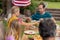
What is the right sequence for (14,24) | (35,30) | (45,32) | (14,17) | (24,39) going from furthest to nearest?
(35,30)
(14,17)
(24,39)
(14,24)
(45,32)

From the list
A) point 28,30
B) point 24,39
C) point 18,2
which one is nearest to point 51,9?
point 18,2

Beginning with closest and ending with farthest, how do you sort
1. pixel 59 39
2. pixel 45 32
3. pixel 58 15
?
pixel 45 32 < pixel 59 39 < pixel 58 15

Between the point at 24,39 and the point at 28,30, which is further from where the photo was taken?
the point at 28,30

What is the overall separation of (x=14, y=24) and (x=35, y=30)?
3.97ft

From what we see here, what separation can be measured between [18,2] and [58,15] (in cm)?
420

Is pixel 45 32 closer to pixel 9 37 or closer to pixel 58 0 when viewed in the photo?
pixel 9 37

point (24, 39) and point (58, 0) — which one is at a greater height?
point (24, 39)

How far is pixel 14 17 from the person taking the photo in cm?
457

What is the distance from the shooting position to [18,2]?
8711 mm

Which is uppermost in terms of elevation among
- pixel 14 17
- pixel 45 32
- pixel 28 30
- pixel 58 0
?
Result: pixel 45 32

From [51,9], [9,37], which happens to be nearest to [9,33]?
[9,37]

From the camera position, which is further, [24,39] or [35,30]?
[35,30]

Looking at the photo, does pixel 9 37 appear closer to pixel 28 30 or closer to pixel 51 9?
pixel 28 30

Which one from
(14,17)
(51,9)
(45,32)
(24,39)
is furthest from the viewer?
(51,9)
